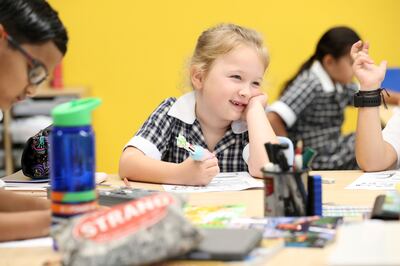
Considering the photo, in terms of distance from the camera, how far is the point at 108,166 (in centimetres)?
411

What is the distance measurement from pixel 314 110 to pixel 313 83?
132 mm

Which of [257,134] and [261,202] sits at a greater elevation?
[257,134]

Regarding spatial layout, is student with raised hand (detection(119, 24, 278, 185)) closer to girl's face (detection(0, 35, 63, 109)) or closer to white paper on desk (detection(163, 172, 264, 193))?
white paper on desk (detection(163, 172, 264, 193))

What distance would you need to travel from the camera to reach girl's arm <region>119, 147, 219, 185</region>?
1594 millimetres

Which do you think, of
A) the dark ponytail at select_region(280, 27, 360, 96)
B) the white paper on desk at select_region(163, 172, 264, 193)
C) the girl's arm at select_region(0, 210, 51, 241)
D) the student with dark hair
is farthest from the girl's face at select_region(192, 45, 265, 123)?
the dark ponytail at select_region(280, 27, 360, 96)

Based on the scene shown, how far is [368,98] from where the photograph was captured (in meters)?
1.75

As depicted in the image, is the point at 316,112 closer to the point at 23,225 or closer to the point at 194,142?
the point at 194,142

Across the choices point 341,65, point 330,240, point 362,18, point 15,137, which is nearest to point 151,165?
point 330,240

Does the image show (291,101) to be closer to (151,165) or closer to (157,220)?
(151,165)

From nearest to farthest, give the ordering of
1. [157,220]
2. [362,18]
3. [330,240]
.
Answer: [157,220] → [330,240] → [362,18]

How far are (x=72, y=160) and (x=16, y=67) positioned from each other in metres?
0.27

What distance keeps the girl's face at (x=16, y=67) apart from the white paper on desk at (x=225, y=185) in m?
0.50

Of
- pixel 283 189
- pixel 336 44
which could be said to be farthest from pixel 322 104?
pixel 283 189

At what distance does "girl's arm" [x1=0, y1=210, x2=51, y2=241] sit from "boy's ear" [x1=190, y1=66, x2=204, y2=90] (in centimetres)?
99
